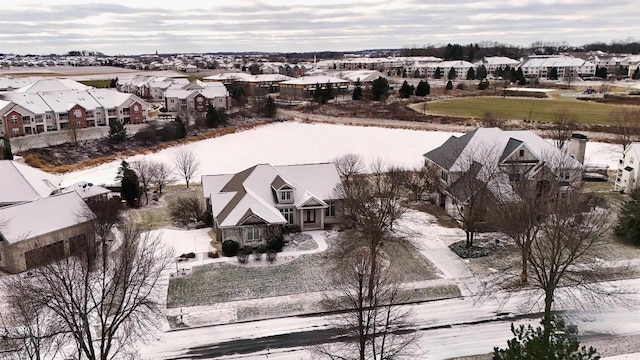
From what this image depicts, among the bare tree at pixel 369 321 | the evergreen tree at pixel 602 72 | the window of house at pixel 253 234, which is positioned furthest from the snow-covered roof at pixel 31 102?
the evergreen tree at pixel 602 72

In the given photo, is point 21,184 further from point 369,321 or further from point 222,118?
point 222,118

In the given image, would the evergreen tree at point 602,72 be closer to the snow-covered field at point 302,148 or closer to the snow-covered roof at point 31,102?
the snow-covered field at point 302,148

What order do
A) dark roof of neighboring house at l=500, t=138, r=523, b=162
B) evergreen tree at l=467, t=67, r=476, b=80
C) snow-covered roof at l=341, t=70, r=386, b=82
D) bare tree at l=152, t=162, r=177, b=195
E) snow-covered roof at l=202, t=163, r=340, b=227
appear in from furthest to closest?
evergreen tree at l=467, t=67, r=476, b=80 < snow-covered roof at l=341, t=70, r=386, b=82 < bare tree at l=152, t=162, r=177, b=195 < dark roof of neighboring house at l=500, t=138, r=523, b=162 < snow-covered roof at l=202, t=163, r=340, b=227

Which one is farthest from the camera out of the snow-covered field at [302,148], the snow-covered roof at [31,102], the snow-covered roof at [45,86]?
the snow-covered roof at [45,86]

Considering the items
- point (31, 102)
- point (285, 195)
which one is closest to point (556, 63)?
point (31, 102)

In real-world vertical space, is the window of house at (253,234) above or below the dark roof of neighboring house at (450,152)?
below

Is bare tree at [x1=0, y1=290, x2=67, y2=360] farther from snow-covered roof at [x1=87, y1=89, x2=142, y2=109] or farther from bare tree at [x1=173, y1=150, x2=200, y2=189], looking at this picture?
snow-covered roof at [x1=87, y1=89, x2=142, y2=109]

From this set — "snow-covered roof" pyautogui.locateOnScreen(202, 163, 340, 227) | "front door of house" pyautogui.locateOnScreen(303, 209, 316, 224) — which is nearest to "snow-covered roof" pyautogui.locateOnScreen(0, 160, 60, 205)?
"snow-covered roof" pyautogui.locateOnScreen(202, 163, 340, 227)
